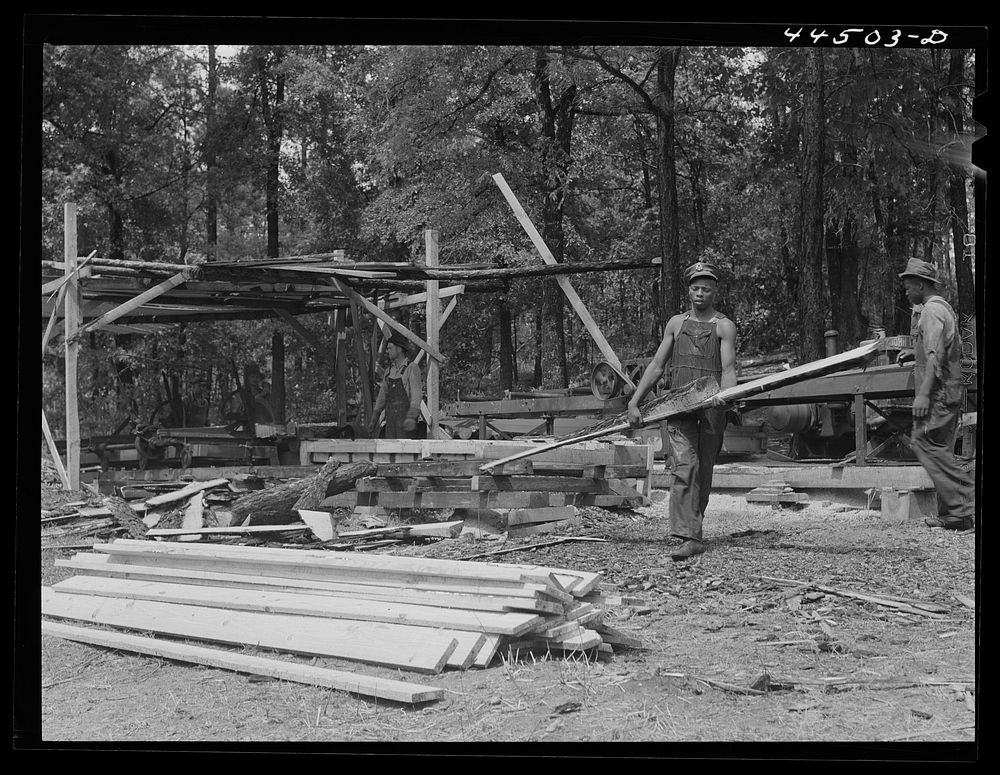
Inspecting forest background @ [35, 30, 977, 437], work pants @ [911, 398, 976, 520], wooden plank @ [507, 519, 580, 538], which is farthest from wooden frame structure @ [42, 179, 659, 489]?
work pants @ [911, 398, 976, 520]

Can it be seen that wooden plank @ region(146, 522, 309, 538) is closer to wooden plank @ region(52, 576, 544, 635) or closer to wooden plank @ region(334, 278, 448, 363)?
wooden plank @ region(52, 576, 544, 635)

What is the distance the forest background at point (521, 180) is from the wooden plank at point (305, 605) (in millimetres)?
3458

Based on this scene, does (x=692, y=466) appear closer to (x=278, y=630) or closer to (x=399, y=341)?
(x=278, y=630)

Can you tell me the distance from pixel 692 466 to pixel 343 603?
9.81 ft

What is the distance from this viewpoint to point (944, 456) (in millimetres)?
7867

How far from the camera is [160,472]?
14.2 m

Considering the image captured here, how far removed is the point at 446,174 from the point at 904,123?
8.61 meters

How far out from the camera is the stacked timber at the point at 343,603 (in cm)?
545

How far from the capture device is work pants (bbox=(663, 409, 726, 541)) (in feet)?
25.4

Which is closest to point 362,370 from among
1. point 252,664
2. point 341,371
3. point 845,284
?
point 341,371

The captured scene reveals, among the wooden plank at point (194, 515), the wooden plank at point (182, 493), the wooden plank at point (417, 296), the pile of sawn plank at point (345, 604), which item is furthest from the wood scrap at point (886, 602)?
the wooden plank at point (417, 296)
